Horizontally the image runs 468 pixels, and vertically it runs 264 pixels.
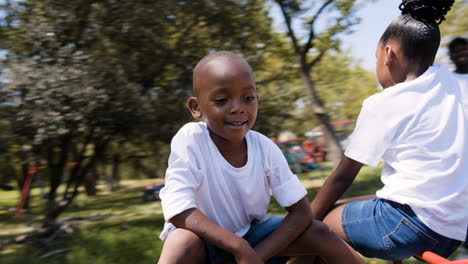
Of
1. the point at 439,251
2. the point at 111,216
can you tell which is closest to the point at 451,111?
the point at 439,251

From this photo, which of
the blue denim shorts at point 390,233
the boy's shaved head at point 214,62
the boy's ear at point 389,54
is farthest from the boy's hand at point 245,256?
the boy's ear at point 389,54

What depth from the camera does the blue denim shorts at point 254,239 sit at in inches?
60.2

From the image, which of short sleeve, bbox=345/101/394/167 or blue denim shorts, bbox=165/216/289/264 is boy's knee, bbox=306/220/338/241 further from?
short sleeve, bbox=345/101/394/167

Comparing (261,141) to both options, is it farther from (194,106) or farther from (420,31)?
(420,31)

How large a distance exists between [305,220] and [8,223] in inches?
164

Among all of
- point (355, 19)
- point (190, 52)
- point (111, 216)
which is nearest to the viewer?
point (190, 52)

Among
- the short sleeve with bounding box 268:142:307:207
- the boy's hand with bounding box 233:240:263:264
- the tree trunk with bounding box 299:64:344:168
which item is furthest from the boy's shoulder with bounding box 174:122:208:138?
the tree trunk with bounding box 299:64:344:168

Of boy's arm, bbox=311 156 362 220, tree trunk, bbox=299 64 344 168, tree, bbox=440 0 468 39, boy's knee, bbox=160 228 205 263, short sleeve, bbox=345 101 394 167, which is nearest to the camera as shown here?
boy's knee, bbox=160 228 205 263

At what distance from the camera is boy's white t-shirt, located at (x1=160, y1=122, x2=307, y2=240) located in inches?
58.5

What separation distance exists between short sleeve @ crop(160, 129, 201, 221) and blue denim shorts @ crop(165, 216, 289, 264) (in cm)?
19

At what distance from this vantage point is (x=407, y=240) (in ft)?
5.39

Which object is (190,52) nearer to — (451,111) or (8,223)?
(8,223)

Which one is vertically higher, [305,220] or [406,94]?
[406,94]

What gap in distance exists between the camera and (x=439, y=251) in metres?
1.70
